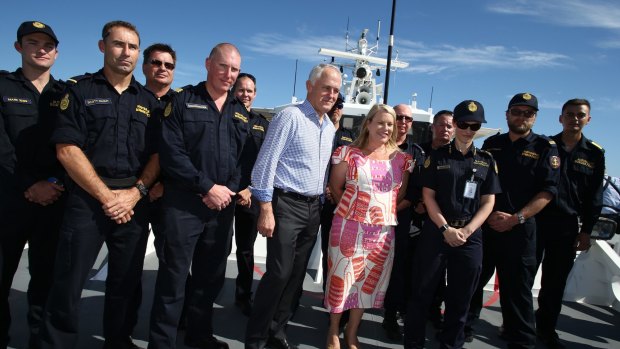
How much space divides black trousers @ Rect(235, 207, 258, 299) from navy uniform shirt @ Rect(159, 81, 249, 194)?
120 cm

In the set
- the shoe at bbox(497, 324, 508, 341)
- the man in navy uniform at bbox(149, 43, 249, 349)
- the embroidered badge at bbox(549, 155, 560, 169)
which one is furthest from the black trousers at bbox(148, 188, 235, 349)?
the shoe at bbox(497, 324, 508, 341)

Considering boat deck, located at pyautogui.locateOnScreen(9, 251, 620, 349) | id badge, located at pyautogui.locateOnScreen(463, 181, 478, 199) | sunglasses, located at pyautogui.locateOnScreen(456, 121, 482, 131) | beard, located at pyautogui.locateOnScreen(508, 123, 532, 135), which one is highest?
beard, located at pyautogui.locateOnScreen(508, 123, 532, 135)

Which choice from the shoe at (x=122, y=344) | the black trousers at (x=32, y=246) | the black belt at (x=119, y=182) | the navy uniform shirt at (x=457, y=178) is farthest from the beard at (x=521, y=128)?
the black trousers at (x=32, y=246)

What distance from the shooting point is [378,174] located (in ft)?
9.55

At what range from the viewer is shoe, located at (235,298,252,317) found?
3.71 meters

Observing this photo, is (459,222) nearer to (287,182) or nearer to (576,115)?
(287,182)

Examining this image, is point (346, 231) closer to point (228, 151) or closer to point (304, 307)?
point (228, 151)

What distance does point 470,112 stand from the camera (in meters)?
2.82

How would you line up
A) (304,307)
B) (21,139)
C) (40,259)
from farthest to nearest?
(304,307) → (40,259) → (21,139)

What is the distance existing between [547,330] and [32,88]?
4.57 metres

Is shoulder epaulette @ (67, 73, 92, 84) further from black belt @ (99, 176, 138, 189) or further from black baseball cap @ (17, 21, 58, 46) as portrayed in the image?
black belt @ (99, 176, 138, 189)

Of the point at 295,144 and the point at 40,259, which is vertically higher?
the point at 295,144

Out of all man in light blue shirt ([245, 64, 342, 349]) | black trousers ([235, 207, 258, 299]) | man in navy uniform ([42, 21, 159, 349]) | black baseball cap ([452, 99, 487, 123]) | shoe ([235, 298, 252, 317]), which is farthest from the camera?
black trousers ([235, 207, 258, 299])

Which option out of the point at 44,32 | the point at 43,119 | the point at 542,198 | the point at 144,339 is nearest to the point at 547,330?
the point at 542,198
